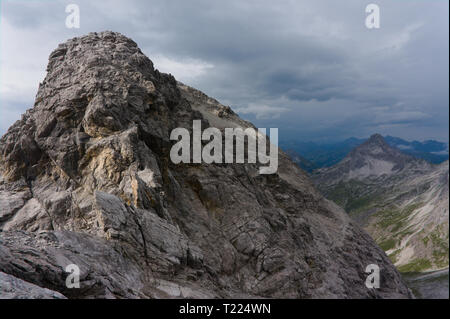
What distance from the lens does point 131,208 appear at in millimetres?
33031

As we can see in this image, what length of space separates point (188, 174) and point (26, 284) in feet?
114

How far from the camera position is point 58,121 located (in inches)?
1975

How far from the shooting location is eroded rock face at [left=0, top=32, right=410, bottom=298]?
25672 millimetres

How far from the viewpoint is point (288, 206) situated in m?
71.2

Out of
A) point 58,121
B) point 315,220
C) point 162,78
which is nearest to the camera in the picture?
point 58,121

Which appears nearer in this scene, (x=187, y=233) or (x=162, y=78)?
(x=187, y=233)

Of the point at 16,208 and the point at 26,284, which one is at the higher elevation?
the point at 16,208

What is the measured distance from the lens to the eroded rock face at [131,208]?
25672mm

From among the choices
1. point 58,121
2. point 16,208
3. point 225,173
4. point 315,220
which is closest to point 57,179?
point 16,208

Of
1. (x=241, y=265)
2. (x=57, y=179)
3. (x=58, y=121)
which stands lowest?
(x=241, y=265)
